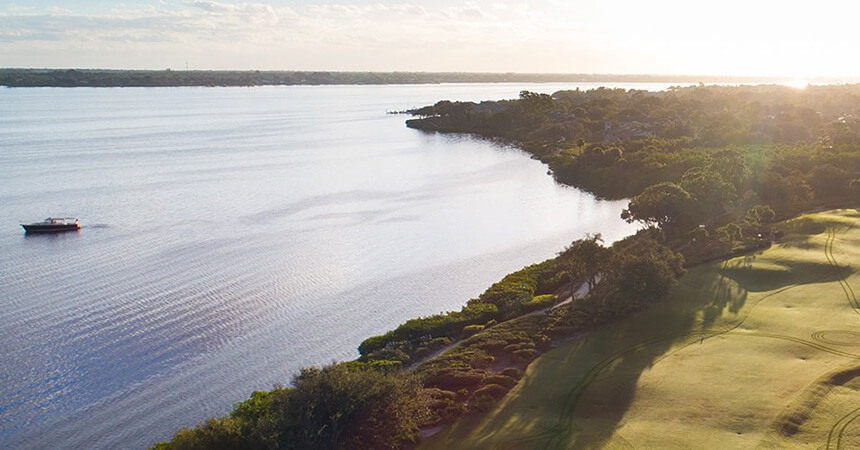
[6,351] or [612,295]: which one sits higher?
[612,295]

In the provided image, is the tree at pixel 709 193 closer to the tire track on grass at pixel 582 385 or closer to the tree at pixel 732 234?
the tree at pixel 732 234

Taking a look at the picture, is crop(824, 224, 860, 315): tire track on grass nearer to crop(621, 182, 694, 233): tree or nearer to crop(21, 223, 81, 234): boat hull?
crop(621, 182, 694, 233): tree

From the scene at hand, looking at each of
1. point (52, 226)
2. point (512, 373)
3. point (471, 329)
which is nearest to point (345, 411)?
point (512, 373)

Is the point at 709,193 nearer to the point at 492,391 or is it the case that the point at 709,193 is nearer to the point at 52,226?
the point at 492,391

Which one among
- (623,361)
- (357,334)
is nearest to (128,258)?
(357,334)

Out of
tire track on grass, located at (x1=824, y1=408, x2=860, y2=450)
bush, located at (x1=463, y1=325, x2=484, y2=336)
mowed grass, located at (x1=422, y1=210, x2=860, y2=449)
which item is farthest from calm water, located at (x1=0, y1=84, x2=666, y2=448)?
tire track on grass, located at (x1=824, y1=408, x2=860, y2=450)

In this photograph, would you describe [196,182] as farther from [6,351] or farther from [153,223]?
[6,351]
